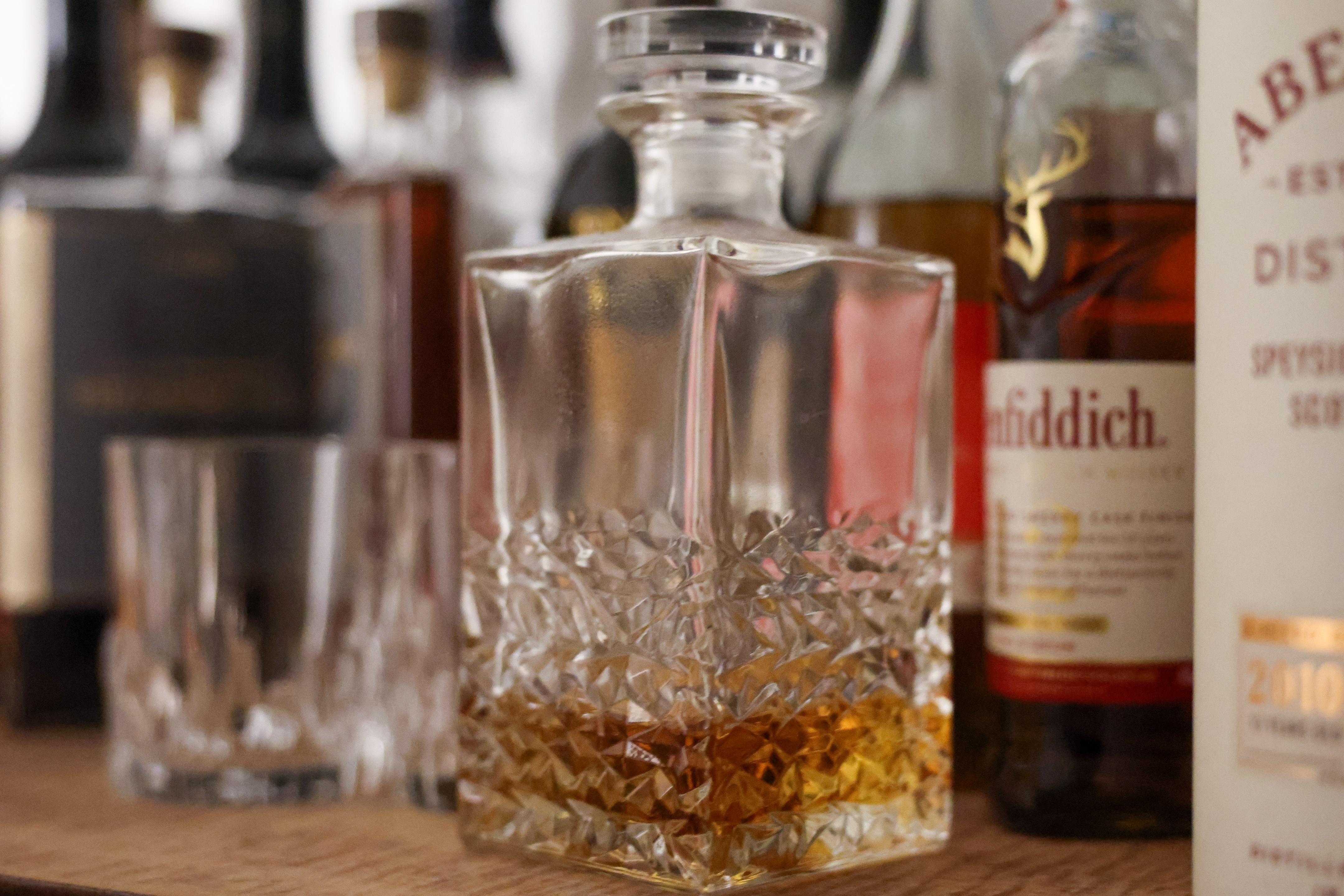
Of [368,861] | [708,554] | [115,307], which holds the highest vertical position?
[115,307]

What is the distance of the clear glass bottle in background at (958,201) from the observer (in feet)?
2.07

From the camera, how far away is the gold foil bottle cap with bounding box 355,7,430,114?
0.77m

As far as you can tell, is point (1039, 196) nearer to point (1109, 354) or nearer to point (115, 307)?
point (1109, 354)

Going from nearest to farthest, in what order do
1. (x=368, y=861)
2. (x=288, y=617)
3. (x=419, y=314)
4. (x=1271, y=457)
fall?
(x=1271, y=457)
(x=368, y=861)
(x=288, y=617)
(x=419, y=314)

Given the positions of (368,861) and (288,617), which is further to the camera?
(288,617)

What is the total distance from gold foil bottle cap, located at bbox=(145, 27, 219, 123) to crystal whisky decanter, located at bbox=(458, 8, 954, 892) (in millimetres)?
400

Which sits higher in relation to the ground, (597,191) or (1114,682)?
(597,191)

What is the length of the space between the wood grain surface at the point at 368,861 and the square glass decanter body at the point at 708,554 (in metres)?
0.01

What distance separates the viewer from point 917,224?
2.24ft

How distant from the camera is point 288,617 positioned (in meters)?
0.63

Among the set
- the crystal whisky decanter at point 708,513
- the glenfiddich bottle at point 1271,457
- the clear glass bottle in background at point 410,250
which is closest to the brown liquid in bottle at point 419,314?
the clear glass bottle in background at point 410,250

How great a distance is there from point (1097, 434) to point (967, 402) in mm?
121

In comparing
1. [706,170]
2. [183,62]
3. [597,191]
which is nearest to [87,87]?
[183,62]

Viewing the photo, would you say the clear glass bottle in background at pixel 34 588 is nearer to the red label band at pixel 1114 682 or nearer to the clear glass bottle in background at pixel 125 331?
the clear glass bottle in background at pixel 125 331
